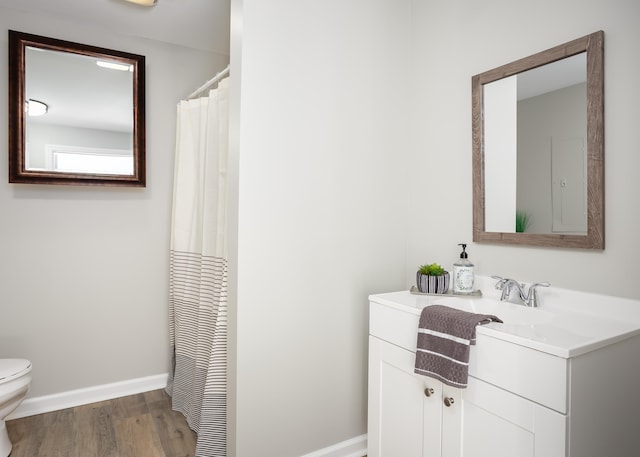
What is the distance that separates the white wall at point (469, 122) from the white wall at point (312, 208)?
128mm

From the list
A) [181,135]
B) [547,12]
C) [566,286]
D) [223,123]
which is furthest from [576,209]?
[181,135]

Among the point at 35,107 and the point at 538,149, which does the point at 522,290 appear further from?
the point at 35,107

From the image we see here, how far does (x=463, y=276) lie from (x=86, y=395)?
244cm

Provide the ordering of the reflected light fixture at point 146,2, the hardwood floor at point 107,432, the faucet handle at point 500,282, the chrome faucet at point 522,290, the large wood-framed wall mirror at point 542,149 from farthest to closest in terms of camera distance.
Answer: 1. the reflected light fixture at point 146,2
2. the hardwood floor at point 107,432
3. the faucet handle at point 500,282
4. the chrome faucet at point 522,290
5. the large wood-framed wall mirror at point 542,149

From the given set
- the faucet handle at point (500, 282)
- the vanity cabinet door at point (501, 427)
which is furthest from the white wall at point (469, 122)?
the vanity cabinet door at point (501, 427)

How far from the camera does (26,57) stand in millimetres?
2320

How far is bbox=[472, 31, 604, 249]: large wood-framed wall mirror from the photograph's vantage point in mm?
1423

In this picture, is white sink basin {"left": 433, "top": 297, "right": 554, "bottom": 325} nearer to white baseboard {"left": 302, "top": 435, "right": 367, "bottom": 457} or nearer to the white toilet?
white baseboard {"left": 302, "top": 435, "right": 367, "bottom": 457}

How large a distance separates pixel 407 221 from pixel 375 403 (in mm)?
957

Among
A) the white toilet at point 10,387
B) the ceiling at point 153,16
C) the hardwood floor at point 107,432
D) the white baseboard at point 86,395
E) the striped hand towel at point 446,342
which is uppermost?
the ceiling at point 153,16

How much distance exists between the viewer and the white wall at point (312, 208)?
5.52 ft

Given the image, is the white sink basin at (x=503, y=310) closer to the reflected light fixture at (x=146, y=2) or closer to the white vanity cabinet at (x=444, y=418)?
the white vanity cabinet at (x=444, y=418)

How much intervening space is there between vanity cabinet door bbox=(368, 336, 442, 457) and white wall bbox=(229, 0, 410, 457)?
0.88 ft

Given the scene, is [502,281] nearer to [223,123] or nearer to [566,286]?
[566,286]
